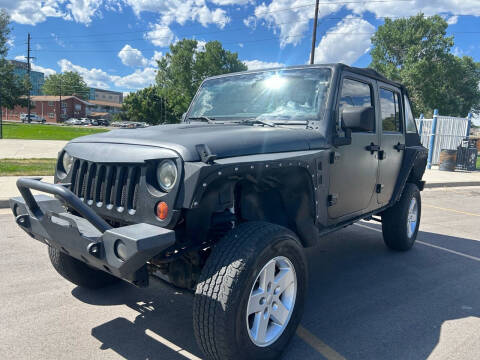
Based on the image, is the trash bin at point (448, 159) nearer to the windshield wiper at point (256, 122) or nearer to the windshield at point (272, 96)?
the windshield at point (272, 96)

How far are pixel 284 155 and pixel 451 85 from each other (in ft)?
150

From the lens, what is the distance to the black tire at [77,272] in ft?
10.9

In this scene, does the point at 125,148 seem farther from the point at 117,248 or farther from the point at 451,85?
the point at 451,85

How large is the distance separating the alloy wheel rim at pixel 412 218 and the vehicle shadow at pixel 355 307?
1.05ft

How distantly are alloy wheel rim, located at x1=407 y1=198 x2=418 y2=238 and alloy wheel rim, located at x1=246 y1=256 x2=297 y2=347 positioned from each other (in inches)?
120

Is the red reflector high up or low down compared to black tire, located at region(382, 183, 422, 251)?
up

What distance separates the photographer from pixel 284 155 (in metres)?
2.77

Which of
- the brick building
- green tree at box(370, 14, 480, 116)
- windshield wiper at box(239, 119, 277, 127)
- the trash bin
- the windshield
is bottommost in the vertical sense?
the trash bin

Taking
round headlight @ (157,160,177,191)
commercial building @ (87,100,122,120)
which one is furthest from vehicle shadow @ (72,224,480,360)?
commercial building @ (87,100,122,120)

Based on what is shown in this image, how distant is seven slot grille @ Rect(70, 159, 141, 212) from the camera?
7.86 ft

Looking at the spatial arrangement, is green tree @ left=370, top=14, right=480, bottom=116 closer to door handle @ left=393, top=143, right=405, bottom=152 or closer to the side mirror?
door handle @ left=393, top=143, right=405, bottom=152

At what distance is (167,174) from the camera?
233cm

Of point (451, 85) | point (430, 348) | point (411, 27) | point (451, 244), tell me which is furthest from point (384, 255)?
point (411, 27)

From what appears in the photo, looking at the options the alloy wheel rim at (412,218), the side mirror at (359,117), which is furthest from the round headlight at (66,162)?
the alloy wheel rim at (412,218)
